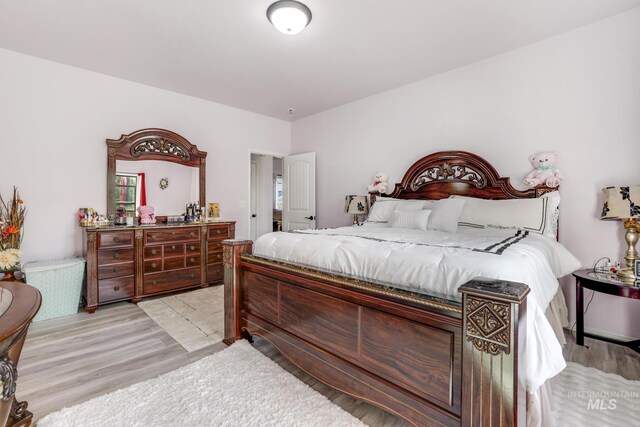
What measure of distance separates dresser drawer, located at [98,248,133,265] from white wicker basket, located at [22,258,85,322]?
0.18m

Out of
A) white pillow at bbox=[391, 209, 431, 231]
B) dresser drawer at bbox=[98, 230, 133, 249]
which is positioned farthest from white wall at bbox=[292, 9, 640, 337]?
dresser drawer at bbox=[98, 230, 133, 249]

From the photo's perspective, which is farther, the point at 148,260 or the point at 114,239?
the point at 148,260

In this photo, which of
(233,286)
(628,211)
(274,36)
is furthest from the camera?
(274,36)

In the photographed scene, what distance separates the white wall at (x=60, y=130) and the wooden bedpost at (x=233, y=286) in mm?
2325

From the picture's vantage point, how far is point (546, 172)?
277cm

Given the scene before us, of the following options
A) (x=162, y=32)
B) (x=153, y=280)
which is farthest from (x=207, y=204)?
(x=162, y=32)

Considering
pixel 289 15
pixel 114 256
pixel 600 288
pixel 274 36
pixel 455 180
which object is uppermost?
pixel 274 36

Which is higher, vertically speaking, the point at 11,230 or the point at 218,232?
the point at 11,230

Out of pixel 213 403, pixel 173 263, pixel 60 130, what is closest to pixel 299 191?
pixel 173 263

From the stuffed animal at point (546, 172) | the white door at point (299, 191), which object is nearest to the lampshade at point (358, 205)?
the white door at point (299, 191)

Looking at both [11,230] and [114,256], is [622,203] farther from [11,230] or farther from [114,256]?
[11,230]

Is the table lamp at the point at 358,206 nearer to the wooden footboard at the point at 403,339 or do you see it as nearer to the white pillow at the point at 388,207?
the white pillow at the point at 388,207

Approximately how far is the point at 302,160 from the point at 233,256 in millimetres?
3142
